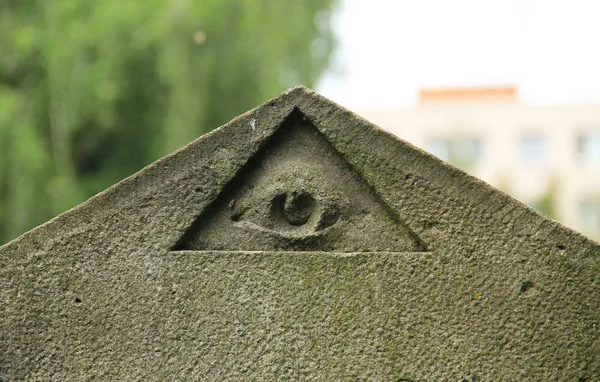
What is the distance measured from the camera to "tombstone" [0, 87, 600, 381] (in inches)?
74.2

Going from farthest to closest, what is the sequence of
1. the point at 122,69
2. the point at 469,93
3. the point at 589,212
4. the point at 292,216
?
the point at 469,93 → the point at 589,212 → the point at 122,69 → the point at 292,216

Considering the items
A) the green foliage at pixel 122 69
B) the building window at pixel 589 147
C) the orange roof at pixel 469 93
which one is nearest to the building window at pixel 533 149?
the building window at pixel 589 147

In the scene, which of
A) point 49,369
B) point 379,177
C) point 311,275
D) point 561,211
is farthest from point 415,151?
point 561,211

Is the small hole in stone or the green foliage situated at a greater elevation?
the green foliage

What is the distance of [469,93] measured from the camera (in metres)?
24.8

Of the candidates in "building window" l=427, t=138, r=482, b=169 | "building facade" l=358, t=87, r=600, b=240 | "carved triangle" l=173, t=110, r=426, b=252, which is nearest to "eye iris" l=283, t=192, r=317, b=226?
"carved triangle" l=173, t=110, r=426, b=252

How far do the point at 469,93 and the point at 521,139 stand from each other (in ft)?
7.42

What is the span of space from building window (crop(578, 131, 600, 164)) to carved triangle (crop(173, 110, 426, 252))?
23.1 m

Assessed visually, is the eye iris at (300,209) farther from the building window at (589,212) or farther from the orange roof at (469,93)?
the orange roof at (469,93)

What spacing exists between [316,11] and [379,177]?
8.77 metres

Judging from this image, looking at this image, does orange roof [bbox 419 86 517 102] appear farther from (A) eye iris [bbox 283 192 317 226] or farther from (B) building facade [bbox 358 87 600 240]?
(A) eye iris [bbox 283 192 317 226]

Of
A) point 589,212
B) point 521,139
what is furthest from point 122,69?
point 589,212

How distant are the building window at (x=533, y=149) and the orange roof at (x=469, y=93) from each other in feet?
5.18

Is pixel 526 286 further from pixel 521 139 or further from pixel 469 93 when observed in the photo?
pixel 469 93
